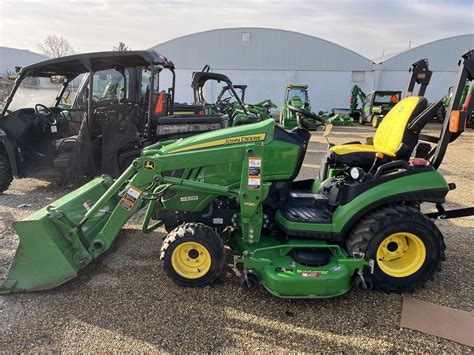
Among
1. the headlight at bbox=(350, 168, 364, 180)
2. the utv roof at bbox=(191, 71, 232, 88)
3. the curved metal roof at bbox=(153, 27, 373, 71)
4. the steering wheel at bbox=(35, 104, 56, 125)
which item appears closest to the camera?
the headlight at bbox=(350, 168, 364, 180)

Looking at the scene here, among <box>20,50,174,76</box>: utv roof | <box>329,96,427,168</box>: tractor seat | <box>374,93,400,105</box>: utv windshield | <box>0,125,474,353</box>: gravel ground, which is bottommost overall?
<box>0,125,474,353</box>: gravel ground

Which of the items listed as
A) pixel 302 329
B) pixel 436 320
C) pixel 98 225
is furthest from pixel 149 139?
pixel 436 320

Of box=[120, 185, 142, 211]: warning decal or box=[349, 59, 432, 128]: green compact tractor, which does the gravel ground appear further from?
box=[349, 59, 432, 128]: green compact tractor

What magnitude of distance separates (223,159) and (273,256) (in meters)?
0.90

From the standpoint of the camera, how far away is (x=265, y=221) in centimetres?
329

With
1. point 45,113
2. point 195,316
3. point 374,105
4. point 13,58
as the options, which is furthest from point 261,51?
point 13,58

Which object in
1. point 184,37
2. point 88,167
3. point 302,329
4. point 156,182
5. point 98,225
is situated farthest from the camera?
point 184,37

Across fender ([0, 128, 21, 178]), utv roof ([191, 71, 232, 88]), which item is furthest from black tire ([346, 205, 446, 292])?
utv roof ([191, 71, 232, 88])

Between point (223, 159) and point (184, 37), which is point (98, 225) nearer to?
point (223, 159)

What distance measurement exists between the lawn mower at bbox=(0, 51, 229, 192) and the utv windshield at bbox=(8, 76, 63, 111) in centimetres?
2

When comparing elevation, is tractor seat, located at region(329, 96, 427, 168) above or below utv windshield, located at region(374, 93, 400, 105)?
above

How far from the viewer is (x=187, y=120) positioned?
6.14m

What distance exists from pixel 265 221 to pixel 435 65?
99.1 feet

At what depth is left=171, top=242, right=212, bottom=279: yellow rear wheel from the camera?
3094mm
